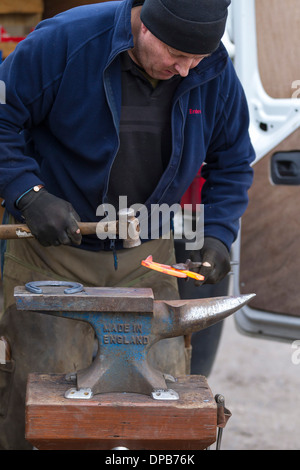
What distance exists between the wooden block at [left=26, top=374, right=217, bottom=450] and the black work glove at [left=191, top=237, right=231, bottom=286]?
564 millimetres

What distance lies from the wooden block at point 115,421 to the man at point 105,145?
0.47 metres

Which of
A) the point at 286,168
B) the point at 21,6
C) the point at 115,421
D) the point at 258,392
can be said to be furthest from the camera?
the point at 258,392

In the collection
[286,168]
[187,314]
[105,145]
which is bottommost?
[187,314]

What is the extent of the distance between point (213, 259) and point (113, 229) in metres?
0.50

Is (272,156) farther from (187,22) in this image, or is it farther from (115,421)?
(115,421)

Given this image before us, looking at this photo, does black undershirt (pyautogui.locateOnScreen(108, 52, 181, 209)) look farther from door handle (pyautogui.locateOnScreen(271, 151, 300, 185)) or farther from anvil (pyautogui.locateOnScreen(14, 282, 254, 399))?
door handle (pyautogui.locateOnScreen(271, 151, 300, 185))

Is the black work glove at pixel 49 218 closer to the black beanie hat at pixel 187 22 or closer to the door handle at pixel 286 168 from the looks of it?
the black beanie hat at pixel 187 22

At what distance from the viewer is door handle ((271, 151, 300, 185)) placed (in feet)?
10.8

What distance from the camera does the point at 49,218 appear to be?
2.26 meters

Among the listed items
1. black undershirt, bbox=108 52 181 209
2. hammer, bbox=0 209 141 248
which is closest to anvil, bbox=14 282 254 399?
hammer, bbox=0 209 141 248

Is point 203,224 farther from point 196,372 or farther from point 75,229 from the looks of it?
point 196,372

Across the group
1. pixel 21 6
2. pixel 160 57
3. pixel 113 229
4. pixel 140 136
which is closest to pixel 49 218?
Answer: pixel 113 229

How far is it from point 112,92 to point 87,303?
2.47ft
